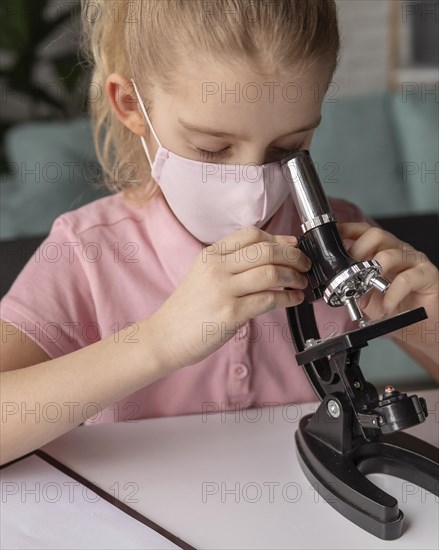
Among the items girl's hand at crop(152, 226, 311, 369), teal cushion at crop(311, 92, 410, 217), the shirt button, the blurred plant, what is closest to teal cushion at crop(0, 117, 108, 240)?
the blurred plant

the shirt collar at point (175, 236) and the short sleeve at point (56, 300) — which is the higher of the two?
the shirt collar at point (175, 236)

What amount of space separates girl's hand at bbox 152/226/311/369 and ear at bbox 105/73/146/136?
311 mm

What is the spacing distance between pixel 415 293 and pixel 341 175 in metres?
1.69

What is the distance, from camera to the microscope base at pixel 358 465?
949mm

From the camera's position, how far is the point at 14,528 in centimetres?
96

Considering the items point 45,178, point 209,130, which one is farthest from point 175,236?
point 45,178

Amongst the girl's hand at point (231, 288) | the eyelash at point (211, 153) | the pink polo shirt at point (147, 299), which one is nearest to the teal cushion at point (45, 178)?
the pink polo shirt at point (147, 299)

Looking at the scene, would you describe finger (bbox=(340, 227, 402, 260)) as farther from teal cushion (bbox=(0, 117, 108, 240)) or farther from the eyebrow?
teal cushion (bbox=(0, 117, 108, 240))

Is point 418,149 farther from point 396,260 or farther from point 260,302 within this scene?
point 260,302

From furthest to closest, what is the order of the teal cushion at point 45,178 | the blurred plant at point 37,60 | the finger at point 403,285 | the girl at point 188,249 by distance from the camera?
the blurred plant at point 37,60, the teal cushion at point 45,178, the finger at point 403,285, the girl at point 188,249

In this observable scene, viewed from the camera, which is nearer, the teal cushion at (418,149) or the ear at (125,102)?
the ear at (125,102)

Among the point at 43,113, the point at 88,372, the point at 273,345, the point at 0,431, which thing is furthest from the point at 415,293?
the point at 43,113

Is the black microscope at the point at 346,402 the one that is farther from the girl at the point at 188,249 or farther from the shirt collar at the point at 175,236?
the shirt collar at the point at 175,236

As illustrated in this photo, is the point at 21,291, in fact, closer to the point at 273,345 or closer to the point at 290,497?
the point at 273,345
